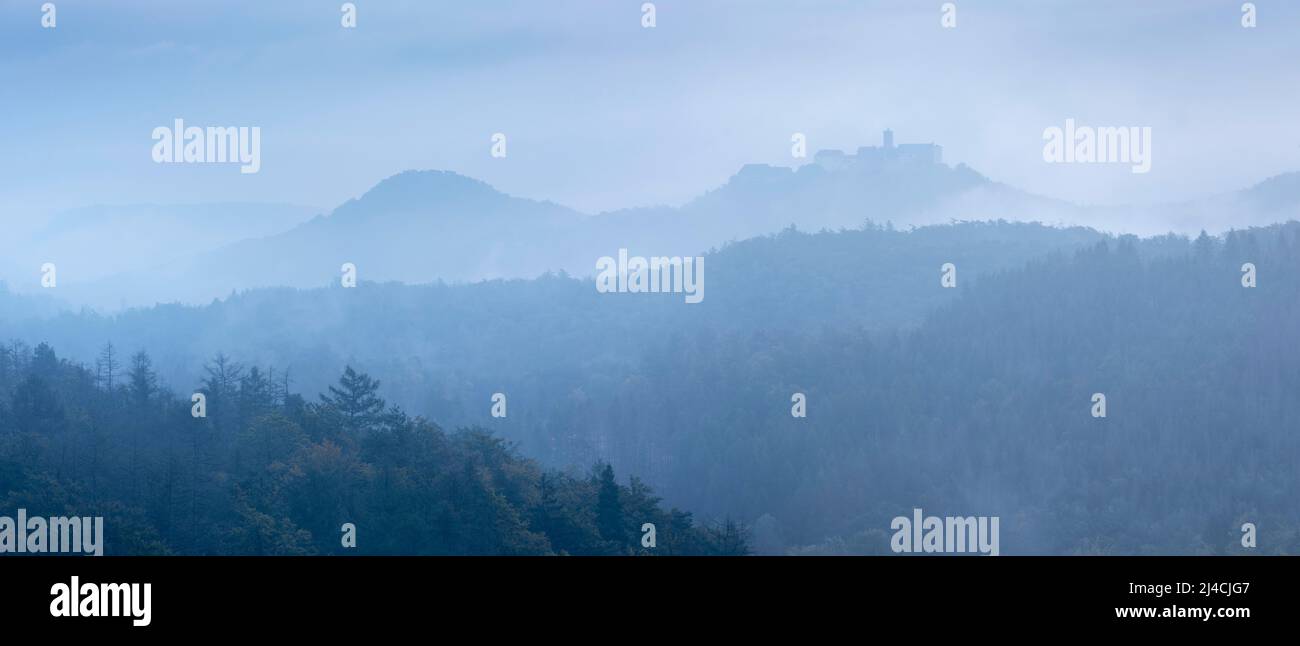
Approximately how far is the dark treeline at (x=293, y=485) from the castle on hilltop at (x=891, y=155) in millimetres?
81619

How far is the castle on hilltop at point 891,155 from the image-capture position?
123 meters

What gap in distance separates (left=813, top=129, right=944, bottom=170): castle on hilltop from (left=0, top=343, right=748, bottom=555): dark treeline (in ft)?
268

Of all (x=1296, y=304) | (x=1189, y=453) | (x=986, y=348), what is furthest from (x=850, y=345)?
(x=1296, y=304)

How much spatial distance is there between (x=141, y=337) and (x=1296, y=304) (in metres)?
85.5

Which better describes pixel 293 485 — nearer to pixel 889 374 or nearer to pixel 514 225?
pixel 889 374

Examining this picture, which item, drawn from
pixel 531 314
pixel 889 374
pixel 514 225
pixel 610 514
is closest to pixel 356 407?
pixel 610 514

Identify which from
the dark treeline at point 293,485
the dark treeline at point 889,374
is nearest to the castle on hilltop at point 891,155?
the dark treeline at point 889,374

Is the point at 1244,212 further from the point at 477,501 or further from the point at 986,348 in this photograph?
the point at 477,501

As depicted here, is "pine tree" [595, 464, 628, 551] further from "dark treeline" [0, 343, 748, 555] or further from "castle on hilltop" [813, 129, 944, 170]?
"castle on hilltop" [813, 129, 944, 170]

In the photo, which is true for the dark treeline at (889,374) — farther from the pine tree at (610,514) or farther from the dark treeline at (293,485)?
the pine tree at (610,514)

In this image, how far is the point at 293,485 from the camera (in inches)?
1594

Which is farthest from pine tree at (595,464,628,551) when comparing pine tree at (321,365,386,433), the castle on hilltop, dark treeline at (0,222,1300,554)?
the castle on hilltop

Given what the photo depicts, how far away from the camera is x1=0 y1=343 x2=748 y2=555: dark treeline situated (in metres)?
38.1

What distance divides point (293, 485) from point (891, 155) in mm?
94038
